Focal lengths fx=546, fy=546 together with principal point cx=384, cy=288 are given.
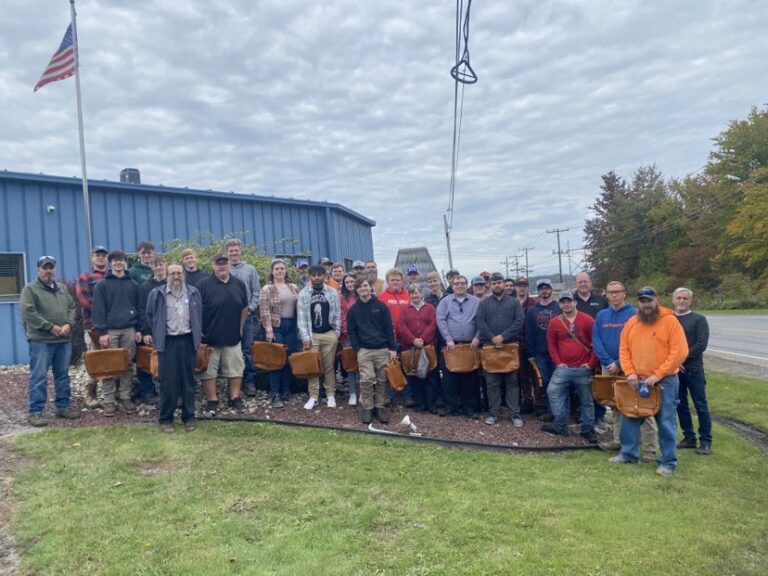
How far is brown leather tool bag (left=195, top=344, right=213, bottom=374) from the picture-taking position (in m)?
6.84

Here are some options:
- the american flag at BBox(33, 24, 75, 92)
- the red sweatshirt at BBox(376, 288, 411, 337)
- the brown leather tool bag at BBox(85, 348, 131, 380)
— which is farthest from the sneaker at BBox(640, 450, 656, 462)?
the american flag at BBox(33, 24, 75, 92)

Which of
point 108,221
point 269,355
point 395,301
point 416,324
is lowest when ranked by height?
point 269,355

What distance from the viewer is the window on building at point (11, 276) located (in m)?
11.8

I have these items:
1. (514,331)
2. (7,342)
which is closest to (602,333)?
(514,331)

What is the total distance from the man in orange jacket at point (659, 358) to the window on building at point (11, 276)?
40.2 ft

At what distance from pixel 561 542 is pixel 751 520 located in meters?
1.88

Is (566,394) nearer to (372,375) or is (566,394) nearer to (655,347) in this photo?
(655,347)

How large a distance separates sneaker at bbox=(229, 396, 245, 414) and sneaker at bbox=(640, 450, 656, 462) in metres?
4.94

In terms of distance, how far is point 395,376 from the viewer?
7.30 meters

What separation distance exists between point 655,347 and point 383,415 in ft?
11.0

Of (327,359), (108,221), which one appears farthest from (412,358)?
(108,221)

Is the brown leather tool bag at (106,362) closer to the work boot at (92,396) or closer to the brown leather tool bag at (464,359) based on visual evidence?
the work boot at (92,396)

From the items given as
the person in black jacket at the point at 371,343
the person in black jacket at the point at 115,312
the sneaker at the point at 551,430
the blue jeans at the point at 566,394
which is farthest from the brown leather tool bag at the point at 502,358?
the person in black jacket at the point at 115,312

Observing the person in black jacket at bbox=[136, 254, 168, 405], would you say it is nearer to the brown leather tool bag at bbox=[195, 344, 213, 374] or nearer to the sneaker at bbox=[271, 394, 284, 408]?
the brown leather tool bag at bbox=[195, 344, 213, 374]
